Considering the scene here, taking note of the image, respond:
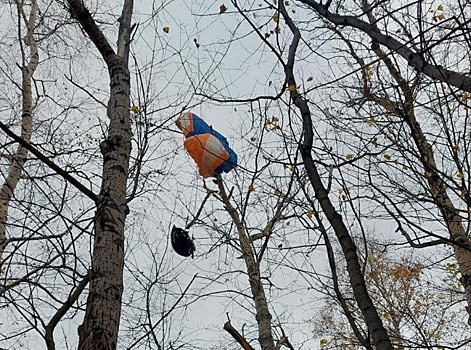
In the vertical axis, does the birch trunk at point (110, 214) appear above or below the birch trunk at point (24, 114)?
below

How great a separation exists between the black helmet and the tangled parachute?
721mm

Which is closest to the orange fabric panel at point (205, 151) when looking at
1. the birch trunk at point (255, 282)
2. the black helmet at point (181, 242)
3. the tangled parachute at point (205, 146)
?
the tangled parachute at point (205, 146)

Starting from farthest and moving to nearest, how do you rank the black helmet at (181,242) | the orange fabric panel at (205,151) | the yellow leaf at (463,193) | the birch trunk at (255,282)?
1. the birch trunk at (255,282)
2. the orange fabric panel at (205,151)
3. the black helmet at (181,242)
4. the yellow leaf at (463,193)

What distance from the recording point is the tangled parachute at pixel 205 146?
4.47 meters

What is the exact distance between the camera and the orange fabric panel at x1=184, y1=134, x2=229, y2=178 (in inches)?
175

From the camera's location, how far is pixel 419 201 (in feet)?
11.7

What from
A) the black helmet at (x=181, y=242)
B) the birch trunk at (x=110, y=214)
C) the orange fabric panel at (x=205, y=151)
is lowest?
the birch trunk at (x=110, y=214)

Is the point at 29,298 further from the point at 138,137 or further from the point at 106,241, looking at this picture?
the point at 138,137

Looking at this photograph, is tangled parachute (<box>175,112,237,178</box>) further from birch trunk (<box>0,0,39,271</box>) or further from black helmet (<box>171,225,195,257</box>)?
birch trunk (<box>0,0,39,271</box>)

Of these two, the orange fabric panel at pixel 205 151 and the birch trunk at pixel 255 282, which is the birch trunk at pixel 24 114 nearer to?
the orange fabric panel at pixel 205 151

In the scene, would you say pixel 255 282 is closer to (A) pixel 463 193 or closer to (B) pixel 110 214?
(A) pixel 463 193

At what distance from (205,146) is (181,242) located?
0.92 metres

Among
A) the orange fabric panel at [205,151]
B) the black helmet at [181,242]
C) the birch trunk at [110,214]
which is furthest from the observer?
the orange fabric panel at [205,151]

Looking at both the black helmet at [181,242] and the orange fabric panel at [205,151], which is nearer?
the black helmet at [181,242]
